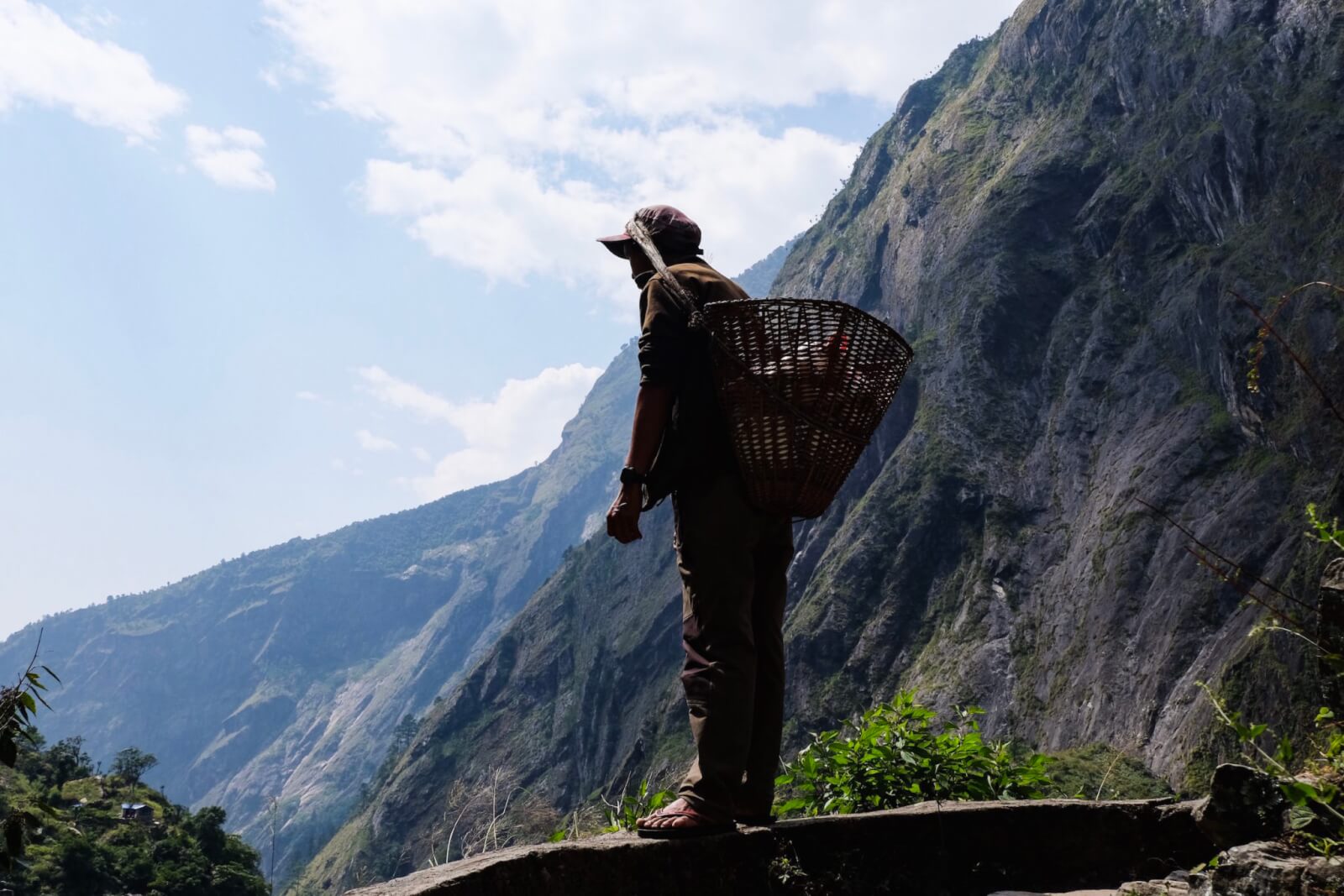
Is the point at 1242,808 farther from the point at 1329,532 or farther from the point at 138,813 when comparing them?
the point at 138,813

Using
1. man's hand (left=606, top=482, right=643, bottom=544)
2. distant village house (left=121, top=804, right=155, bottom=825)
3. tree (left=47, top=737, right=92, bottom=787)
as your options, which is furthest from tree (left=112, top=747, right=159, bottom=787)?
man's hand (left=606, top=482, right=643, bottom=544)

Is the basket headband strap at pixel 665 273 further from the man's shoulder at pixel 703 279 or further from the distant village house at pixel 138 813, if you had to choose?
the distant village house at pixel 138 813

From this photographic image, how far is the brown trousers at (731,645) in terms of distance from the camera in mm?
3188

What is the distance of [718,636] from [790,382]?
793 mm

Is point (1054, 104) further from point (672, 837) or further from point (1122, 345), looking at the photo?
point (672, 837)

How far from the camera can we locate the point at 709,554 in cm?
330

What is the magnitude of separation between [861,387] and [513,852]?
1.69 metres

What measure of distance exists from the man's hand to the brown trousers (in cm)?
13

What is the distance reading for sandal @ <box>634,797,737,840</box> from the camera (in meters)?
3.00

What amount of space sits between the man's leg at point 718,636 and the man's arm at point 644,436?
0.51 ft

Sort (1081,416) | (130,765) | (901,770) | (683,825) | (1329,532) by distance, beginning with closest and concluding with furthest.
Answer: (1329,532), (683,825), (901,770), (1081,416), (130,765)

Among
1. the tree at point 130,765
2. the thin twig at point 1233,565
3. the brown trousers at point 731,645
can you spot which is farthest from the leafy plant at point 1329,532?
the tree at point 130,765

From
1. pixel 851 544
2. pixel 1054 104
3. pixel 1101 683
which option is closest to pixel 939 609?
pixel 851 544

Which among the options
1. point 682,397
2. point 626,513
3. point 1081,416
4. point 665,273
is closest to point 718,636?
point 626,513
